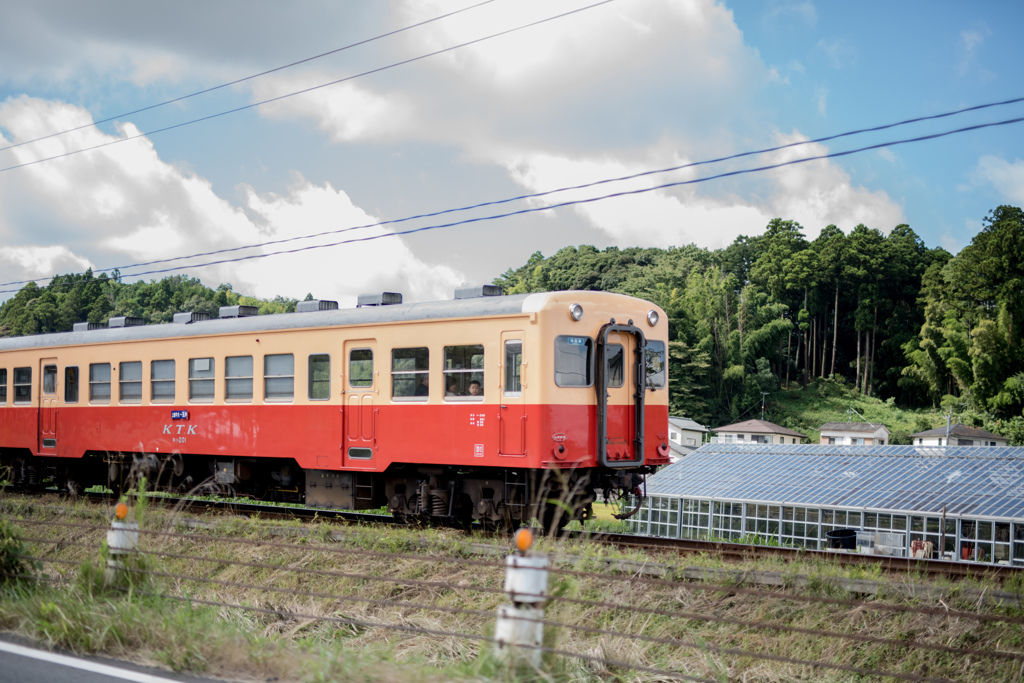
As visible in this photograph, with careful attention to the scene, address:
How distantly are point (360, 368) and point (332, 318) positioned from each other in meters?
0.98

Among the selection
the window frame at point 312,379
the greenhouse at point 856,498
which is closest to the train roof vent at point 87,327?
the window frame at point 312,379

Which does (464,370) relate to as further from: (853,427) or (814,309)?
(814,309)

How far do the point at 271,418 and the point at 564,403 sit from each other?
5.02m

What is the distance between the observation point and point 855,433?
61406 mm

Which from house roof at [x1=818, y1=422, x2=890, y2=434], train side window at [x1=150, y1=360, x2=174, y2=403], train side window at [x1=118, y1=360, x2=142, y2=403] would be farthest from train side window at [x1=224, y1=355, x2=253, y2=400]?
house roof at [x1=818, y1=422, x2=890, y2=434]

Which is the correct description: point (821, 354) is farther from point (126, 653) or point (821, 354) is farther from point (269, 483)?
point (126, 653)

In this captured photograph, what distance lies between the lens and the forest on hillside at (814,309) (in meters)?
63.5

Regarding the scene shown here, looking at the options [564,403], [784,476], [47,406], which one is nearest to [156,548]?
[564,403]

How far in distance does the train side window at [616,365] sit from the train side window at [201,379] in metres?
6.64

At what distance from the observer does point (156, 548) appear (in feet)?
34.7

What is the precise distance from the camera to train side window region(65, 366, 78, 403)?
17.2 m

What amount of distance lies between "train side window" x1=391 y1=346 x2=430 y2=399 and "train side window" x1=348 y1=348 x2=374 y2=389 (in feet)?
1.41

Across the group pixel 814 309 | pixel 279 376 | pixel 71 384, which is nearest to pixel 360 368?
pixel 279 376

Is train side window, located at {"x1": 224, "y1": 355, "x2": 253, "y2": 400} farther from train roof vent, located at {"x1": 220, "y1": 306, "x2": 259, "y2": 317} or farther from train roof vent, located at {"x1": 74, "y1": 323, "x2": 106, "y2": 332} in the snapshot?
train roof vent, located at {"x1": 74, "y1": 323, "x2": 106, "y2": 332}
